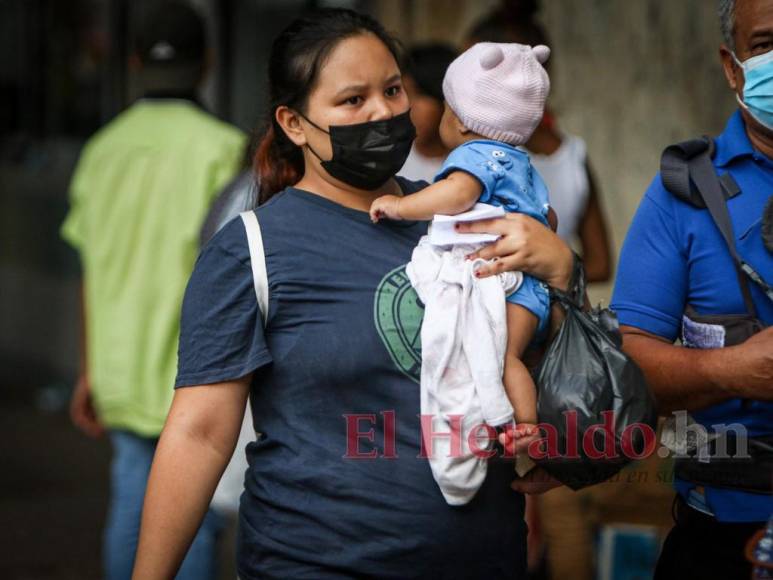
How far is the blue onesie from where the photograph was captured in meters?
2.64

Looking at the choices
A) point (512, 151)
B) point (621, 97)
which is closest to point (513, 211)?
point (512, 151)

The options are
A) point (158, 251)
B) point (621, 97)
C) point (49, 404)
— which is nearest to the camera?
point (158, 251)

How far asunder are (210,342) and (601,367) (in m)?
0.77

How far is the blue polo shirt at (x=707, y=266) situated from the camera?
2.82m

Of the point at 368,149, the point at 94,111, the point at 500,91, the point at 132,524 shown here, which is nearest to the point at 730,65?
the point at 500,91

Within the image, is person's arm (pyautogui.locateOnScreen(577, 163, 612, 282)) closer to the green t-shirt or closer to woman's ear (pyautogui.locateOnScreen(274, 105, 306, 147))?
the green t-shirt

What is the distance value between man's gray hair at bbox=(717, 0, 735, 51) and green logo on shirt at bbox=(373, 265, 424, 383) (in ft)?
3.10

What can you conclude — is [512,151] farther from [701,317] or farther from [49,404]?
[49,404]

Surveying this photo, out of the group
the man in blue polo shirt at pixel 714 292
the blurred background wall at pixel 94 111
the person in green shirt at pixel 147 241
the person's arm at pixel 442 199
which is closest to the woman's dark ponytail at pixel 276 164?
the person's arm at pixel 442 199

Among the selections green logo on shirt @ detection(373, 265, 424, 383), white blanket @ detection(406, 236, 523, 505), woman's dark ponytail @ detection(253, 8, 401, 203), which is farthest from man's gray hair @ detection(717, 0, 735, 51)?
green logo on shirt @ detection(373, 265, 424, 383)

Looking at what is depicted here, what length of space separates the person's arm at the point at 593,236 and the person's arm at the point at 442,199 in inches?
87.7

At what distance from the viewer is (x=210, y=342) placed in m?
2.68

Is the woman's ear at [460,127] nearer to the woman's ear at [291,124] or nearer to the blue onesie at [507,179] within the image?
the blue onesie at [507,179]

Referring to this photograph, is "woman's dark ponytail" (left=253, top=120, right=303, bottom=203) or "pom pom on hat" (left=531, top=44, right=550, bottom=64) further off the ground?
"pom pom on hat" (left=531, top=44, right=550, bottom=64)
